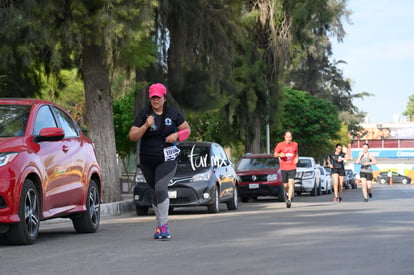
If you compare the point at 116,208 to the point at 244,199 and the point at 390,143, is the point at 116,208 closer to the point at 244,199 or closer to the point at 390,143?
the point at 244,199

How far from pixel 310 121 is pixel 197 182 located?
4252 centimetres

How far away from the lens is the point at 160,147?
11852 mm

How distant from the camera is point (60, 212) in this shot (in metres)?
12.3

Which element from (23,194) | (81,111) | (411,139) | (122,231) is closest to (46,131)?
(23,194)

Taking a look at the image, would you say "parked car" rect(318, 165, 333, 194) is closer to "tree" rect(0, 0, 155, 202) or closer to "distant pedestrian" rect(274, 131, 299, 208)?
"distant pedestrian" rect(274, 131, 299, 208)

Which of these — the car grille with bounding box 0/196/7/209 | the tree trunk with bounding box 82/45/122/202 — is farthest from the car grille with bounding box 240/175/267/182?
the car grille with bounding box 0/196/7/209

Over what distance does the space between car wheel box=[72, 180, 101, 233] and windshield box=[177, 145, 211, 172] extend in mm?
6299

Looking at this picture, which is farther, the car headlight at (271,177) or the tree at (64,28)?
the car headlight at (271,177)

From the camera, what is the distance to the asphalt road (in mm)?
8453

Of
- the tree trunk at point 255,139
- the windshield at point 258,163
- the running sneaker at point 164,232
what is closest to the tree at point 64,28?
the running sneaker at point 164,232

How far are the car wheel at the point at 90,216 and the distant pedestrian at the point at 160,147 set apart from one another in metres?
1.84

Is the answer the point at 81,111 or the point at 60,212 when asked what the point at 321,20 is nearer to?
the point at 81,111

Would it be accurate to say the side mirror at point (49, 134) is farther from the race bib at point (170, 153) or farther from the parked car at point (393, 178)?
the parked car at point (393, 178)

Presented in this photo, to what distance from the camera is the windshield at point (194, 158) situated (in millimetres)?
20344
